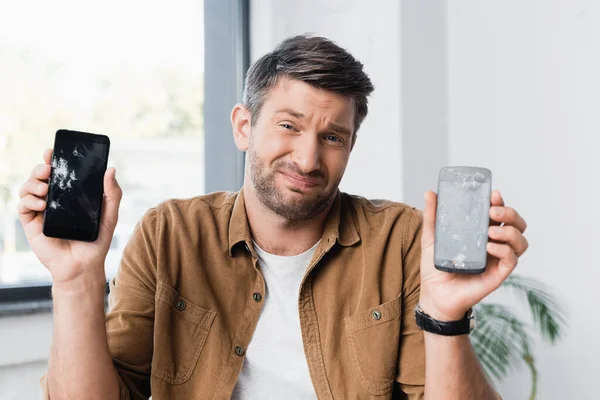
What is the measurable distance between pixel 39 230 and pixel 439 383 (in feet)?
2.37

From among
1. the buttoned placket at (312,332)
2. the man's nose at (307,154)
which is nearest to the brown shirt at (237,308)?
the buttoned placket at (312,332)

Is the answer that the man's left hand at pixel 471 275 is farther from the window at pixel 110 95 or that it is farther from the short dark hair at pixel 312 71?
the window at pixel 110 95

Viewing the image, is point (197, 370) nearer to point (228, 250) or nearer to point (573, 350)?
point (228, 250)

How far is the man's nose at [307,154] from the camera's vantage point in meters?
1.25

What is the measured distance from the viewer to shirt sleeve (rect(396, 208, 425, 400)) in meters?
1.23

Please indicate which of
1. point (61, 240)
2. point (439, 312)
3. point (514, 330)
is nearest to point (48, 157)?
point (61, 240)

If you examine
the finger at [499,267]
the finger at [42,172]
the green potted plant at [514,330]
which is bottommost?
the green potted plant at [514,330]

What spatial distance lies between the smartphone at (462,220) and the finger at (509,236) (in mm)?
12

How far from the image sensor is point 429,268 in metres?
1.07

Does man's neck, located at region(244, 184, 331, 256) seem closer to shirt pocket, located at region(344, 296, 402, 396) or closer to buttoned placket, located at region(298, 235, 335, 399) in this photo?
buttoned placket, located at region(298, 235, 335, 399)

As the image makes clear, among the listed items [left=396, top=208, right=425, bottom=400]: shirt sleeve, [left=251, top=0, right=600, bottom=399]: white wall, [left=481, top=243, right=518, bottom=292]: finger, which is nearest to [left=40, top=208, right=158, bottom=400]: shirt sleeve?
[left=396, top=208, right=425, bottom=400]: shirt sleeve

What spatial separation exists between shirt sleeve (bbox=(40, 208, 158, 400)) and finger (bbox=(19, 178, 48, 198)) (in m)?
0.31

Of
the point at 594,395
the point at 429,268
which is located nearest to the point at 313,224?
the point at 429,268

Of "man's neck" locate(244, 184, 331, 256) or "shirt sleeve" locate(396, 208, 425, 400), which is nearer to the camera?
"shirt sleeve" locate(396, 208, 425, 400)
